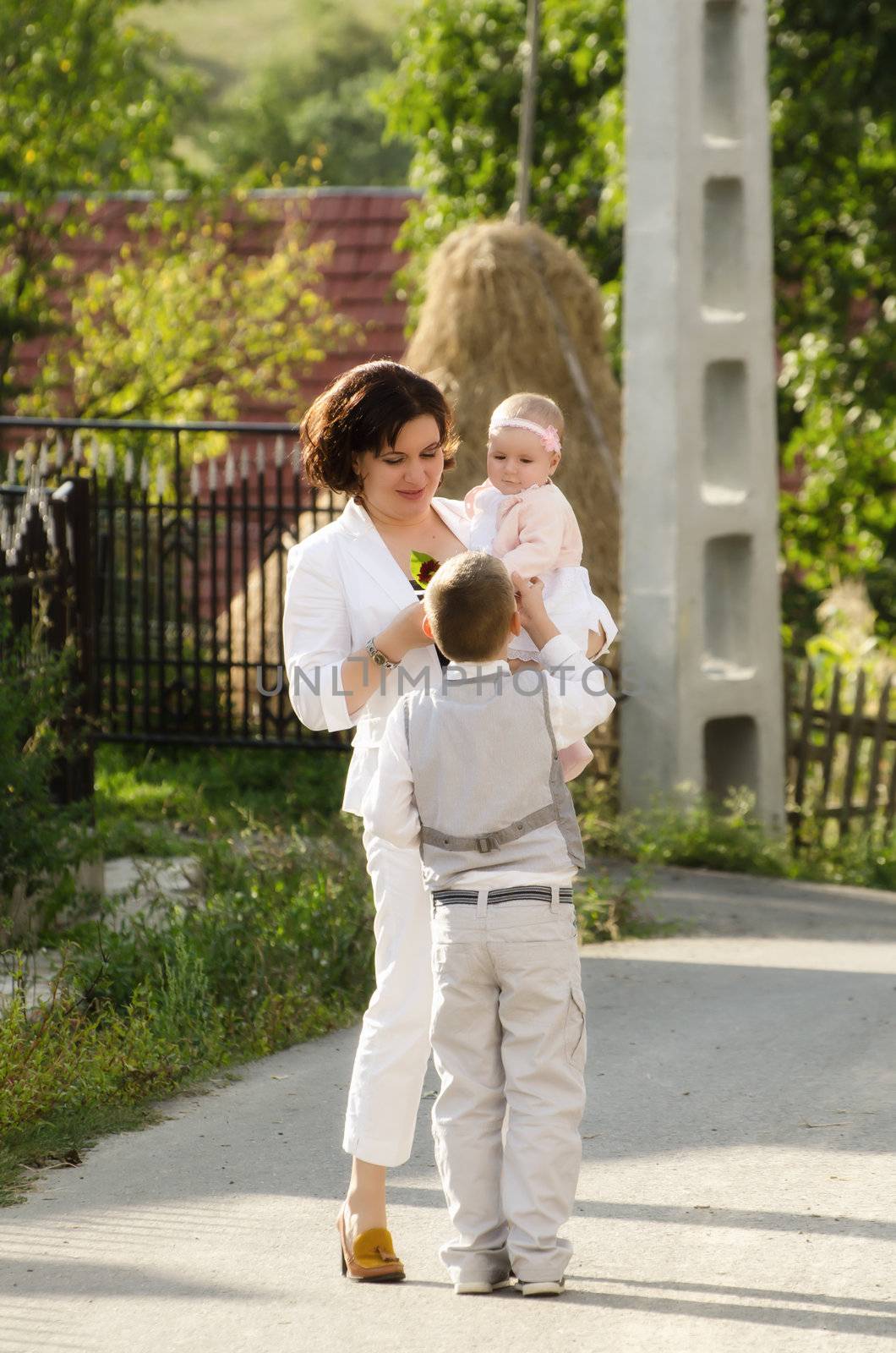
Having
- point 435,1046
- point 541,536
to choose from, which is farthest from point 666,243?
point 435,1046

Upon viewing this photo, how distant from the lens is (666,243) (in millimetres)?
8781

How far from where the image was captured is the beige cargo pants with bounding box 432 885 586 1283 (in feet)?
10.5

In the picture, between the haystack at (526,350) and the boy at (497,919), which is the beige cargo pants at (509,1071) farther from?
the haystack at (526,350)

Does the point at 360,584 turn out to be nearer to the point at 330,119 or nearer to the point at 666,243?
the point at 666,243

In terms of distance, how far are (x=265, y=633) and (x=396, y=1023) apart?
6276mm

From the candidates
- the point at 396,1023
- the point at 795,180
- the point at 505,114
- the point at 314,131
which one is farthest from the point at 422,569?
the point at 314,131

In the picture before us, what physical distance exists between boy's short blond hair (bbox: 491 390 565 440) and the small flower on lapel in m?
0.32

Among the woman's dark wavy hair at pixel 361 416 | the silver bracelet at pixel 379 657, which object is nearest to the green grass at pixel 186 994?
the silver bracelet at pixel 379 657

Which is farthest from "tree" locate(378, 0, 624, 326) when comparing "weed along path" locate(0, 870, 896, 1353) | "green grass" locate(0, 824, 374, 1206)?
"weed along path" locate(0, 870, 896, 1353)

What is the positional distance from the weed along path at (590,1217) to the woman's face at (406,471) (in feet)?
4.92

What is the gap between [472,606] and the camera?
312 cm

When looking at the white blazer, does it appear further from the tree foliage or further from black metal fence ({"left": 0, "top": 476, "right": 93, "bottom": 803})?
the tree foliage

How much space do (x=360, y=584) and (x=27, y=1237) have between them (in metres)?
1.54

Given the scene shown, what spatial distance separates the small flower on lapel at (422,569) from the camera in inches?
137
